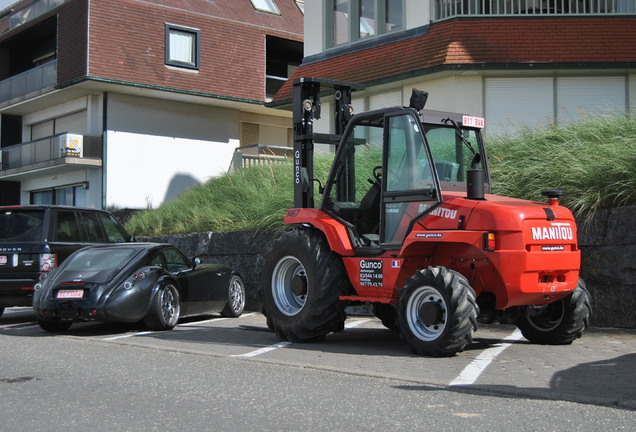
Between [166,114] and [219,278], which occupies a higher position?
[166,114]

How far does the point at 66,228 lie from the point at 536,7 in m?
12.8

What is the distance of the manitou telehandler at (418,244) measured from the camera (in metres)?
8.79

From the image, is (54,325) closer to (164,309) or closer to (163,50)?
(164,309)

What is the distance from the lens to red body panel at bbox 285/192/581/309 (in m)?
8.70

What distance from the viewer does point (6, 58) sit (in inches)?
1591

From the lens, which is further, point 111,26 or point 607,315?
point 111,26

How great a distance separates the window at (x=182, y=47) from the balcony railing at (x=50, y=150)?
4465 millimetres

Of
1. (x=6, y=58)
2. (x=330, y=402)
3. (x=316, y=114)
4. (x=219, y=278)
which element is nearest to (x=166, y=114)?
(x=6, y=58)

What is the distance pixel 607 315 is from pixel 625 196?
1.66 metres

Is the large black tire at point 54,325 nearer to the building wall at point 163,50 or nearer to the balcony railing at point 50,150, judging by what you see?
the building wall at point 163,50

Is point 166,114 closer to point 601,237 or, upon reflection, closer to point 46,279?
point 46,279

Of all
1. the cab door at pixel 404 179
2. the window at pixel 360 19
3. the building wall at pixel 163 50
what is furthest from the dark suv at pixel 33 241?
the building wall at pixel 163 50

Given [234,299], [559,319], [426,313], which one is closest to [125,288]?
[234,299]

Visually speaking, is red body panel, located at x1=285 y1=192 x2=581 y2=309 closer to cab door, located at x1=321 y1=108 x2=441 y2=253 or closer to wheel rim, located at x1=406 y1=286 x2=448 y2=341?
cab door, located at x1=321 y1=108 x2=441 y2=253
